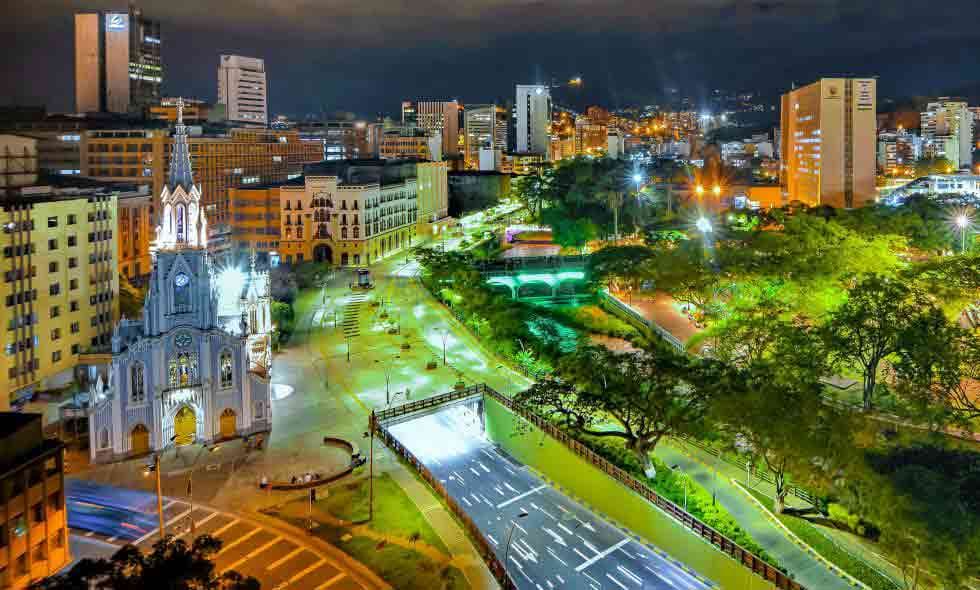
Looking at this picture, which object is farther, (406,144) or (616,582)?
(406,144)

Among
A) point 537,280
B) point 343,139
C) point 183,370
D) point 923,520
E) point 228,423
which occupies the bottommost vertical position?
point 228,423

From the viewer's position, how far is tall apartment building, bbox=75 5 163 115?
150 metres

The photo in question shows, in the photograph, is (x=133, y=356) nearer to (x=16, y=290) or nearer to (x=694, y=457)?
(x=16, y=290)

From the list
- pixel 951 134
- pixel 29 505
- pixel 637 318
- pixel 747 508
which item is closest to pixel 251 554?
pixel 29 505

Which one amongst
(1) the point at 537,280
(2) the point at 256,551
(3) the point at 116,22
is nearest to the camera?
(2) the point at 256,551

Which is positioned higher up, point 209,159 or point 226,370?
point 209,159

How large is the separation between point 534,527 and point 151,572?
60.2ft

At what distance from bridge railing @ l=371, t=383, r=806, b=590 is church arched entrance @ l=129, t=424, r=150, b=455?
37.0 ft

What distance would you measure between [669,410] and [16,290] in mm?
40893

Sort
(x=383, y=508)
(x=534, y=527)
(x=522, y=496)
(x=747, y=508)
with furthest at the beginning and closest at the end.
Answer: (x=522, y=496), (x=747, y=508), (x=383, y=508), (x=534, y=527)

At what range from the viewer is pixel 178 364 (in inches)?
1523

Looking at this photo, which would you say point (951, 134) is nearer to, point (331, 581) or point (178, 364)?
point (178, 364)

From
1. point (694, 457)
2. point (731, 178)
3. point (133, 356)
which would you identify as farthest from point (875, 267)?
point (731, 178)

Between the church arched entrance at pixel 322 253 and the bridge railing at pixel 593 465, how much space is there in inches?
1948
